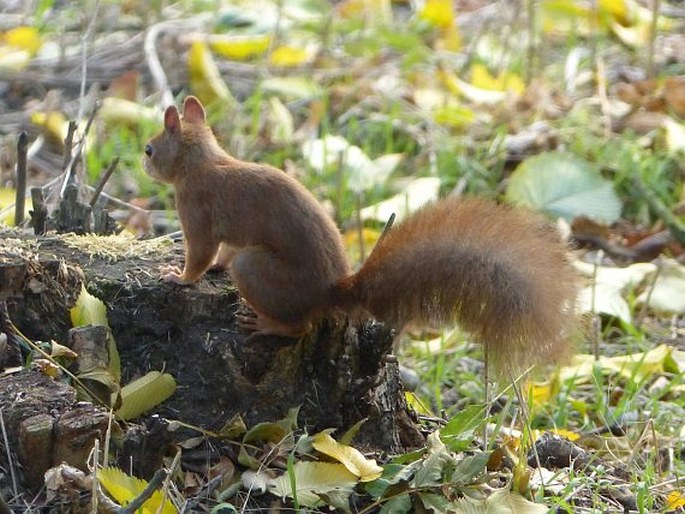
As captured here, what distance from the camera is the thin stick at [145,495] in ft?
6.29

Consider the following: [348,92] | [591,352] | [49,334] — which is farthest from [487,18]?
[49,334]

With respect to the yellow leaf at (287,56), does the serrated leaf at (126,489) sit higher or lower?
higher

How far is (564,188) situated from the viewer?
4.83m

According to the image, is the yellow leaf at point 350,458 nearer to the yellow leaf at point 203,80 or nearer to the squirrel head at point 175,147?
the squirrel head at point 175,147

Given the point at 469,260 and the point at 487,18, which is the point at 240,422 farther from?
the point at 487,18

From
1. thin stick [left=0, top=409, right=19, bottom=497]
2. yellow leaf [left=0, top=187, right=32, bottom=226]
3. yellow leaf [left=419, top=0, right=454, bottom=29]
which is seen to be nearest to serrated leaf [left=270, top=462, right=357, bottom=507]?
thin stick [left=0, top=409, right=19, bottom=497]

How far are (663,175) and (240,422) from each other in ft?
10.0

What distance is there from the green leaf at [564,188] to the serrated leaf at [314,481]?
260cm

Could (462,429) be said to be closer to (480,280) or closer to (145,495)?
(480,280)

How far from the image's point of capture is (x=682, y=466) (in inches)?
116

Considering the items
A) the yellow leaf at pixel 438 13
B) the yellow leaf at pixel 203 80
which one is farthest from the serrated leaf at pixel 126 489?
the yellow leaf at pixel 438 13

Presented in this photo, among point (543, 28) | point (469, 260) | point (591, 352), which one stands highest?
point (469, 260)

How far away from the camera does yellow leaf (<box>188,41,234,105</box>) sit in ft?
18.2

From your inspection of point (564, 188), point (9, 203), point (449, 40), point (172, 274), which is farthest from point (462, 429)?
point (449, 40)
